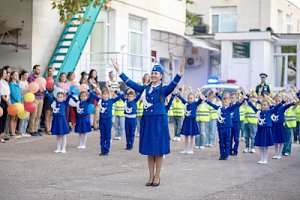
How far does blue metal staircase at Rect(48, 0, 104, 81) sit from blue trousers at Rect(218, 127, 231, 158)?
7472 millimetres

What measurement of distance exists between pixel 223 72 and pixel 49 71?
16.5 metres

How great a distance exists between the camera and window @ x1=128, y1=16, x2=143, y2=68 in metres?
27.5

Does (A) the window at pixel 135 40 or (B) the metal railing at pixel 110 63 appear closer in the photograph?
(B) the metal railing at pixel 110 63

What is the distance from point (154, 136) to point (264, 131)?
479 cm

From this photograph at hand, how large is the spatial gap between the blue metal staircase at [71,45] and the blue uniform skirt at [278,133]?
27.0 feet

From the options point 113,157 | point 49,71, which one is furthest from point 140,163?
point 49,71

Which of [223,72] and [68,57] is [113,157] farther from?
[223,72]

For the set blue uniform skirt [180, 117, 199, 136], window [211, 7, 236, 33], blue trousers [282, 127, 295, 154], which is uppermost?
window [211, 7, 236, 33]

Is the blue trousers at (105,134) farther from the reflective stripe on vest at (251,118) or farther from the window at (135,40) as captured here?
the window at (135,40)

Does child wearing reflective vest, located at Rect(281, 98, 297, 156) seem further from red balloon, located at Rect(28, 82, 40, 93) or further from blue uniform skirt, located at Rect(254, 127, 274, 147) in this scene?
red balloon, located at Rect(28, 82, 40, 93)

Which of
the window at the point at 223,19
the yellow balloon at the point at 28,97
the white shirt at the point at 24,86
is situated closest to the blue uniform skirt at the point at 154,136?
the yellow balloon at the point at 28,97

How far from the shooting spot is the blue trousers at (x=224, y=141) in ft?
49.6

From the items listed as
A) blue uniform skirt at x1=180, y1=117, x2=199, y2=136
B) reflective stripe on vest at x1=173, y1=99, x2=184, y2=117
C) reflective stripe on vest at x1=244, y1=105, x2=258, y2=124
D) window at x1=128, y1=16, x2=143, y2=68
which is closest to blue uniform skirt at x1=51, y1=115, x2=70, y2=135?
blue uniform skirt at x1=180, y1=117, x2=199, y2=136

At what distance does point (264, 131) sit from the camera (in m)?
14.8
